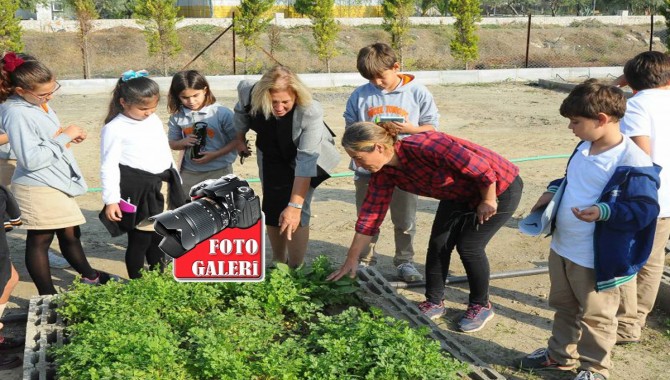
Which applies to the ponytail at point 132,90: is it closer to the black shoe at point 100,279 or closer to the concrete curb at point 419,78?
the black shoe at point 100,279

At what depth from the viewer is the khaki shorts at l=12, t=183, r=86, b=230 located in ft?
14.5

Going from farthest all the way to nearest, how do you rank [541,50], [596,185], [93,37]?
[541,50] → [93,37] → [596,185]

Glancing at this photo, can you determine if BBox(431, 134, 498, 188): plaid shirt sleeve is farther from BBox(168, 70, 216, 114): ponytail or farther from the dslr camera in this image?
BBox(168, 70, 216, 114): ponytail

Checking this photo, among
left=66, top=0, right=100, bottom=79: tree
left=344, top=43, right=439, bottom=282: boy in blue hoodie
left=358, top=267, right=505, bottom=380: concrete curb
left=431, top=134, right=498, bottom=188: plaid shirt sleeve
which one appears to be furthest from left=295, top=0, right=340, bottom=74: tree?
left=431, top=134, right=498, bottom=188: plaid shirt sleeve

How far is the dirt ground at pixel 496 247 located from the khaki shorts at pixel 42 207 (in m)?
0.66

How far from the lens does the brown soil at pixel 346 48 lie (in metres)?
26.7

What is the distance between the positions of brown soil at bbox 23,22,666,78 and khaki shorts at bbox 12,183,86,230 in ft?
60.8

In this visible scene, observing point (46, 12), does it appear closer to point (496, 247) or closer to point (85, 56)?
point (85, 56)

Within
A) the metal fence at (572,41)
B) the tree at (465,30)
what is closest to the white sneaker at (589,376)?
the tree at (465,30)

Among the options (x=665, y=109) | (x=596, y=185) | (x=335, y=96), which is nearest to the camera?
(x=596, y=185)

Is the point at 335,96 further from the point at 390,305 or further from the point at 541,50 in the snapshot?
the point at 541,50

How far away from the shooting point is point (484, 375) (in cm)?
338

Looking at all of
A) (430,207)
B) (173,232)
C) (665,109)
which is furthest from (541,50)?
(173,232)

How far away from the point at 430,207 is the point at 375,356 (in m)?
4.14
